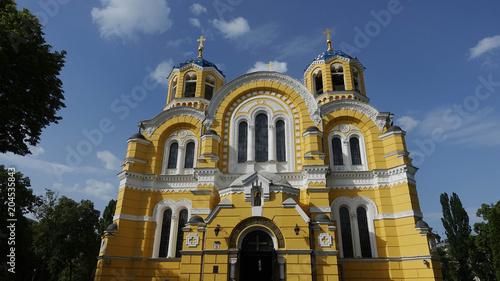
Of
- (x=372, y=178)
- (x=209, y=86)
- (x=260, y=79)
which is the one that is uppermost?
(x=209, y=86)

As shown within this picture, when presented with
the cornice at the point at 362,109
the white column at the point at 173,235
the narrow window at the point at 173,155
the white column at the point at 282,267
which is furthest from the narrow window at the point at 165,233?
the cornice at the point at 362,109

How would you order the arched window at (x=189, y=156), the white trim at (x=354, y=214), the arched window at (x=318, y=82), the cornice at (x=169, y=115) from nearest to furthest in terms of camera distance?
the white trim at (x=354, y=214)
the arched window at (x=189, y=156)
the cornice at (x=169, y=115)
the arched window at (x=318, y=82)

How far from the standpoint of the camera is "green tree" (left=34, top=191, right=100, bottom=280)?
2650 centimetres

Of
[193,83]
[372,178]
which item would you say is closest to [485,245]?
[372,178]

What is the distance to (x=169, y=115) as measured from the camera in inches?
887

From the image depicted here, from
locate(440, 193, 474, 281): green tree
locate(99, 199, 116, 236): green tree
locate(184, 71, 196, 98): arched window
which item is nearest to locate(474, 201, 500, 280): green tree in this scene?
locate(440, 193, 474, 281): green tree

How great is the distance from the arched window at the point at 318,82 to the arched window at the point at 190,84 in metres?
9.60

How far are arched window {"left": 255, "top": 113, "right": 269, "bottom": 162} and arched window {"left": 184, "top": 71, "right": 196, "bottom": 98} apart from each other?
22.4 ft

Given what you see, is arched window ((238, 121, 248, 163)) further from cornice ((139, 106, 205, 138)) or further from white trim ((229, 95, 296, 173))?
cornice ((139, 106, 205, 138))

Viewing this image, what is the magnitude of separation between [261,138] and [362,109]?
23.2 ft

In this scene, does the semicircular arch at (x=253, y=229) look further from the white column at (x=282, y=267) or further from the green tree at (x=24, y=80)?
the green tree at (x=24, y=80)

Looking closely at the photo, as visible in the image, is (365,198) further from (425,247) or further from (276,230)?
(276,230)

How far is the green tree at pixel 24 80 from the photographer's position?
1245 cm

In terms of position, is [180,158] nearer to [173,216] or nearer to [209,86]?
[173,216]
